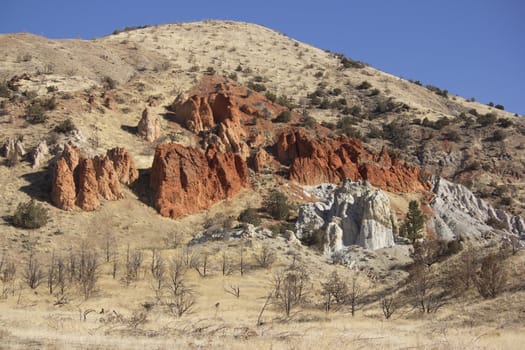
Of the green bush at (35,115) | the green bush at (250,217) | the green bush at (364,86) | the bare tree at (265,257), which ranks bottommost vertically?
the bare tree at (265,257)

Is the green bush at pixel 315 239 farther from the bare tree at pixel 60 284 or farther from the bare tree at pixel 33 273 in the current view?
the bare tree at pixel 33 273

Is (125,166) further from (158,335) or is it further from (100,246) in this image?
(158,335)

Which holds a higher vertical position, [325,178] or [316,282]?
[325,178]

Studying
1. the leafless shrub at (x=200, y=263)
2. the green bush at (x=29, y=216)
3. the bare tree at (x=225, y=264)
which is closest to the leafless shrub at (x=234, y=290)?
the bare tree at (x=225, y=264)

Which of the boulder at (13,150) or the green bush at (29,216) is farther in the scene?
the boulder at (13,150)

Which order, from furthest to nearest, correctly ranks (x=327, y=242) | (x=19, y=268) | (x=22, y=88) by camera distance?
(x=22, y=88)
(x=327, y=242)
(x=19, y=268)

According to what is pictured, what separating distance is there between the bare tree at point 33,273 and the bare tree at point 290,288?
41.8ft

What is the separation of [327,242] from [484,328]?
1998 cm

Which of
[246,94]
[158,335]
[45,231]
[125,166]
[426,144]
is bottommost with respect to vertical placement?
[158,335]

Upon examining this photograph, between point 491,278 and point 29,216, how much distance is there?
92.4ft

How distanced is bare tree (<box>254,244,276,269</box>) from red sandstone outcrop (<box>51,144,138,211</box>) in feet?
41.3

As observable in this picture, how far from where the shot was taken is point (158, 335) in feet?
65.1

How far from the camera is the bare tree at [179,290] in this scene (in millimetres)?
26464

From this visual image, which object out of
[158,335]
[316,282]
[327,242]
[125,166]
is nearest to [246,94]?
[125,166]
